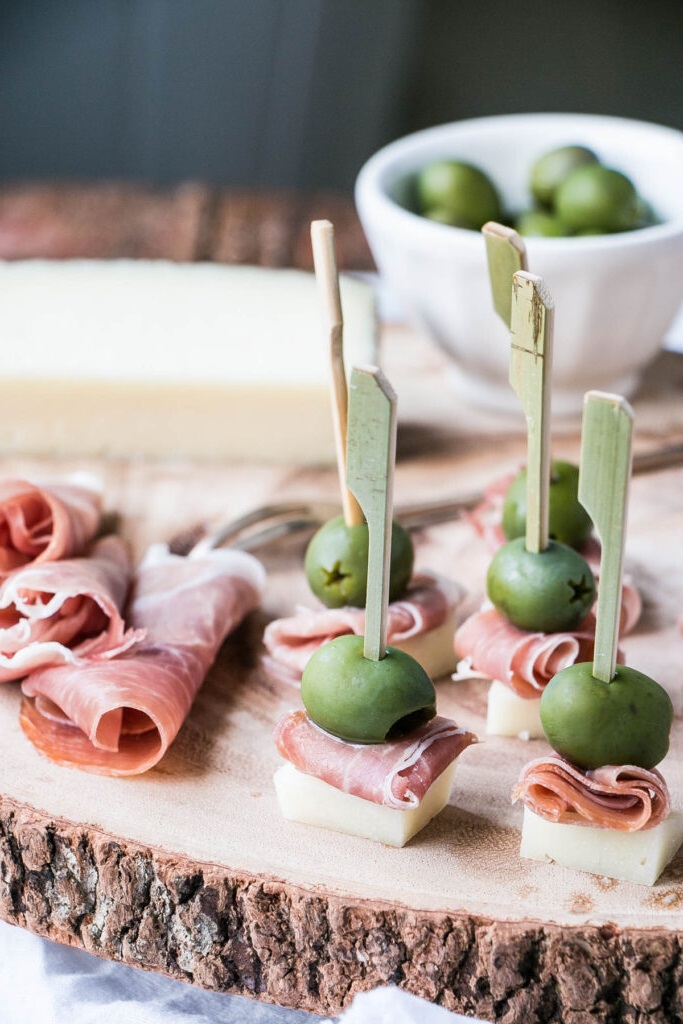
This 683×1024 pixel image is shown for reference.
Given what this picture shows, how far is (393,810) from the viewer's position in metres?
1.15

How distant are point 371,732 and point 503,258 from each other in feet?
1.56

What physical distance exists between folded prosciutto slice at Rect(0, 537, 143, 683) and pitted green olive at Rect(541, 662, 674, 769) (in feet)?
1.60

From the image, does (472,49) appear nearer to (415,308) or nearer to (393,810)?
(415,308)

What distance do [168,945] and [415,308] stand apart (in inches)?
45.1

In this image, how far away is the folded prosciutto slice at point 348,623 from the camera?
4.53ft

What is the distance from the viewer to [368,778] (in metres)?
1.13

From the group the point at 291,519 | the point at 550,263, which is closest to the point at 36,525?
the point at 291,519

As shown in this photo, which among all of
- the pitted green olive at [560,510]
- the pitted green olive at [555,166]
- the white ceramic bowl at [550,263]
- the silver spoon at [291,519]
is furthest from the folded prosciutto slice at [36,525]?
the pitted green olive at [555,166]

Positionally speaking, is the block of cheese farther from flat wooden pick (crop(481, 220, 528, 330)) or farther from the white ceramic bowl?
flat wooden pick (crop(481, 220, 528, 330))

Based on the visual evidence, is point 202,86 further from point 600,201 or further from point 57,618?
point 57,618

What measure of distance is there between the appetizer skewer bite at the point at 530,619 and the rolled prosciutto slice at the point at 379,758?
143mm

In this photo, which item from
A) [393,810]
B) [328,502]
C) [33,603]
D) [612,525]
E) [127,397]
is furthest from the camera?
[127,397]

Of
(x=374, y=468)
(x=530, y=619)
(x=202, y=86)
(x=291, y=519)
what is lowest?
(x=202, y=86)

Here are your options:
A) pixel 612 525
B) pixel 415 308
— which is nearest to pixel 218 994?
pixel 612 525
